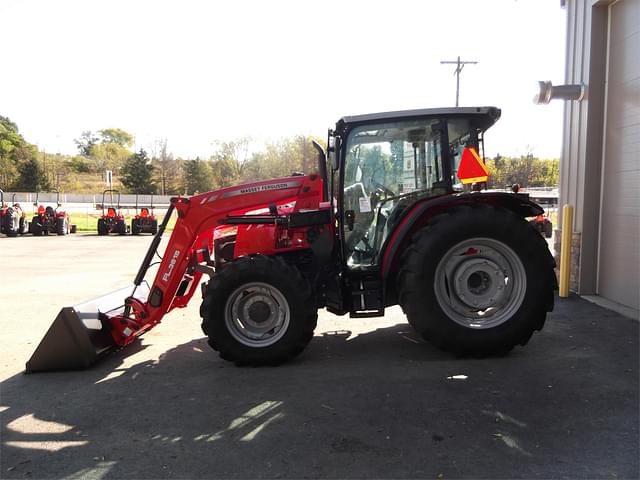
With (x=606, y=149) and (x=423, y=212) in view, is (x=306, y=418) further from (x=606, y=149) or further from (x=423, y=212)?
(x=606, y=149)

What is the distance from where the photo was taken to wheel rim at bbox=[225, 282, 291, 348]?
4.44m

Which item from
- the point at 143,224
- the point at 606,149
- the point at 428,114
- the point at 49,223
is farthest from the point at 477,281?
the point at 49,223

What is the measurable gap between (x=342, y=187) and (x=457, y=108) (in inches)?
50.7

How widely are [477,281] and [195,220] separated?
2722 mm

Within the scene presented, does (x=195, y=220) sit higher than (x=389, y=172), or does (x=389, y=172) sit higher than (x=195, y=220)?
(x=389, y=172)

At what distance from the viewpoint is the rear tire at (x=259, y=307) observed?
4.34 m

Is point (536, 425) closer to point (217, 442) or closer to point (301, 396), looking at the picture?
point (301, 396)

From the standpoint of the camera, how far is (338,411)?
137 inches

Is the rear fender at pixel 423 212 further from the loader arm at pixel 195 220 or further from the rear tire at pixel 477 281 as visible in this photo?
the loader arm at pixel 195 220

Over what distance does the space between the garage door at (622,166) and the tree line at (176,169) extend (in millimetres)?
32889

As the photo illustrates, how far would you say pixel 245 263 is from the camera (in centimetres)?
438

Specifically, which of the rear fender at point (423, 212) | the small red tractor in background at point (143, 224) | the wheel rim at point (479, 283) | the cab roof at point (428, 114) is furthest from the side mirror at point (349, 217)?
the small red tractor in background at point (143, 224)

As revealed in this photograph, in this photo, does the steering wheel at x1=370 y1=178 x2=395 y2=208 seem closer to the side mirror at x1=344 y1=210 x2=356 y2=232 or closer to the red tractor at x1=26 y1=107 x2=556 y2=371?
the red tractor at x1=26 y1=107 x2=556 y2=371

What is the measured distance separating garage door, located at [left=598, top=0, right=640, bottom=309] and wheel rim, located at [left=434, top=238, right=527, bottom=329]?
2861mm
